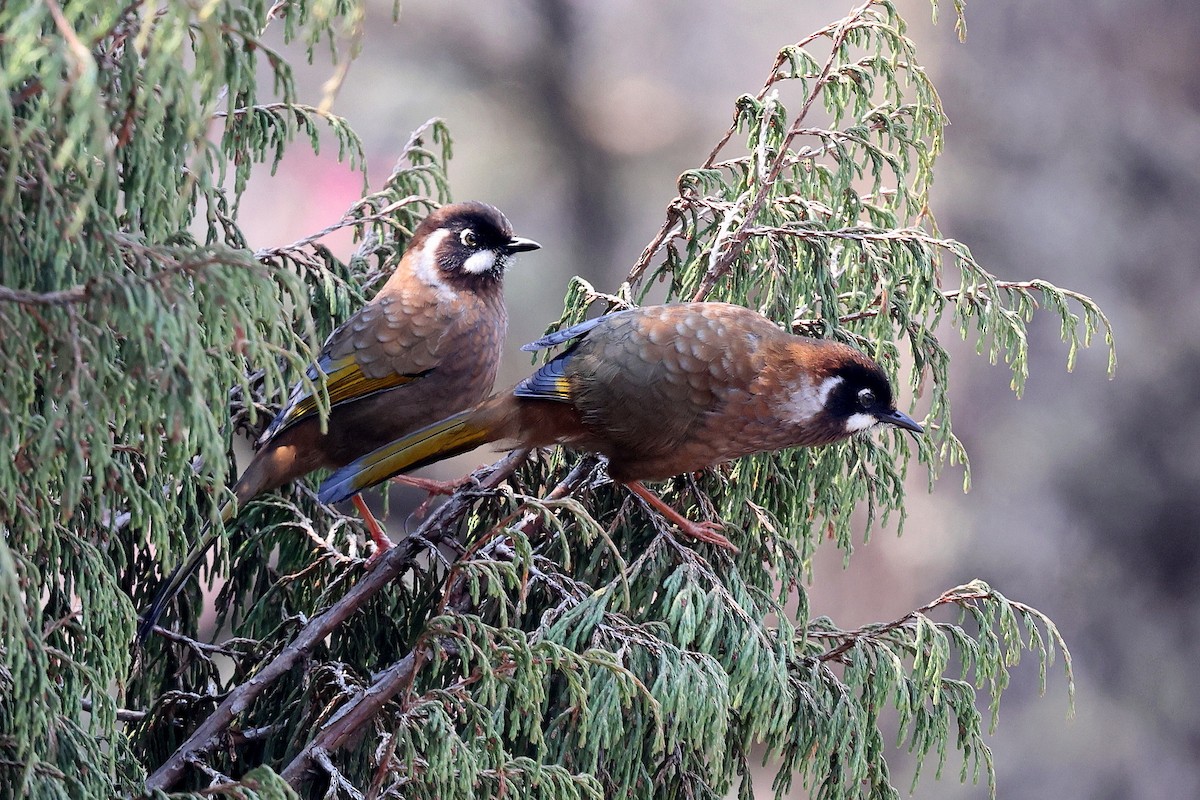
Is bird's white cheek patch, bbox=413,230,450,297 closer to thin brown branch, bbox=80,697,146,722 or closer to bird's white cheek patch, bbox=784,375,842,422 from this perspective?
bird's white cheek patch, bbox=784,375,842,422

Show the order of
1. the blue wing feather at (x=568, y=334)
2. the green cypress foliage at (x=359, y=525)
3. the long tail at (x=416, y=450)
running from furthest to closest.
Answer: the blue wing feather at (x=568, y=334)
the long tail at (x=416, y=450)
the green cypress foliage at (x=359, y=525)

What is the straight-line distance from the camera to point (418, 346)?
9.23 ft

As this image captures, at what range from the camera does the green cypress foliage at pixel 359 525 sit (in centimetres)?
141

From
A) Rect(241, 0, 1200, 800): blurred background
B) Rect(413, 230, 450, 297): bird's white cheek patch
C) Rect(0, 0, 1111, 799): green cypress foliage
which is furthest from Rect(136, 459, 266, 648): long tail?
Rect(241, 0, 1200, 800): blurred background

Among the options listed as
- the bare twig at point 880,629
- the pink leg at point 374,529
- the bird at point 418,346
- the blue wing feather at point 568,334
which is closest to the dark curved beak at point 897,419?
the bare twig at point 880,629

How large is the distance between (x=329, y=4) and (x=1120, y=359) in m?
6.14

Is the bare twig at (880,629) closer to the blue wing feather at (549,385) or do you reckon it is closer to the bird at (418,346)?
the blue wing feather at (549,385)

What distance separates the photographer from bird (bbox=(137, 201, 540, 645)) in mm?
2770

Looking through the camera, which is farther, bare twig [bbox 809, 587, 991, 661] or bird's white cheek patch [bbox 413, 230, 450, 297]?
bird's white cheek patch [bbox 413, 230, 450, 297]

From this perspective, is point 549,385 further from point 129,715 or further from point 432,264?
point 129,715

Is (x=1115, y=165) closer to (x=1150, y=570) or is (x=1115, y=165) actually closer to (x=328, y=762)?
(x=1150, y=570)


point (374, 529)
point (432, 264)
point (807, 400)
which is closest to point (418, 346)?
point (432, 264)

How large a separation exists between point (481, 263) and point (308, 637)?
43.3 inches

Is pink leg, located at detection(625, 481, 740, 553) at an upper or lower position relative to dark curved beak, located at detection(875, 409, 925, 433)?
lower
